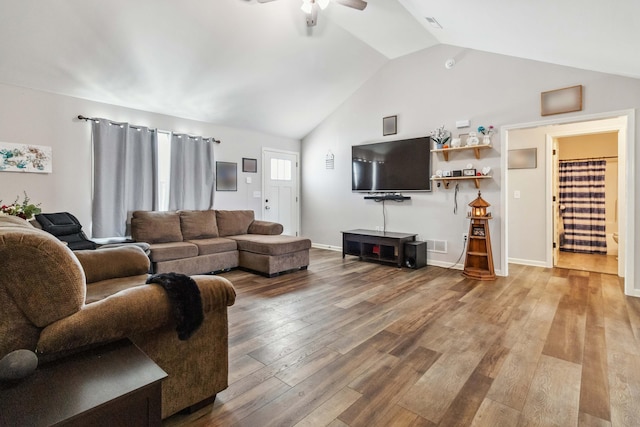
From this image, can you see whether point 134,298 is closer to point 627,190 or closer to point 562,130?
point 627,190

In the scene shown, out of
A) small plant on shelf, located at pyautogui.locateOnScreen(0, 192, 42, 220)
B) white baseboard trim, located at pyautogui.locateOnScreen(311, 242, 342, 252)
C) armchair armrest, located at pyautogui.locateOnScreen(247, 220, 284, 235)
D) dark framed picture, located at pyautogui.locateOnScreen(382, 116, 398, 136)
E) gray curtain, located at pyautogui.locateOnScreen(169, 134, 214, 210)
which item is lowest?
white baseboard trim, located at pyautogui.locateOnScreen(311, 242, 342, 252)

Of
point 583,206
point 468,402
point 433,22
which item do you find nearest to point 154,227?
point 468,402

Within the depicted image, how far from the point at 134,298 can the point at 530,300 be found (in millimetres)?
3707

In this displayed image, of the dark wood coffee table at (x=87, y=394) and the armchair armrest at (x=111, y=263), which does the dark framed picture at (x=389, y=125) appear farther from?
the dark wood coffee table at (x=87, y=394)

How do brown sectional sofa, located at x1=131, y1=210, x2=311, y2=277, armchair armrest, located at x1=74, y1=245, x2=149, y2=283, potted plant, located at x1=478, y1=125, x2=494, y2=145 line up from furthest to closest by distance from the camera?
potted plant, located at x1=478, y1=125, x2=494, y2=145 → brown sectional sofa, located at x1=131, y1=210, x2=311, y2=277 → armchair armrest, located at x1=74, y1=245, x2=149, y2=283

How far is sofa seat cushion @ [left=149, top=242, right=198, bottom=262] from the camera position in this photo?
3.87 metres

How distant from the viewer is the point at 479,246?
448cm

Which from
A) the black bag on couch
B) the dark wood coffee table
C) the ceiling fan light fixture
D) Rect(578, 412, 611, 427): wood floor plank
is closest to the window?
the black bag on couch

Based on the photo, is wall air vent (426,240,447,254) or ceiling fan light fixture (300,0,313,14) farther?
wall air vent (426,240,447,254)

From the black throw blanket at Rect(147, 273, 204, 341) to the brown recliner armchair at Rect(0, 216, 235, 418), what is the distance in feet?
0.11

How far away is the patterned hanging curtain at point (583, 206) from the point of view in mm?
5852

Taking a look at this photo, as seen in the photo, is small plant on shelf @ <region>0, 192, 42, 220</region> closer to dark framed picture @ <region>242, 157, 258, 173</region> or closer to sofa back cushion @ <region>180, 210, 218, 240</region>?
sofa back cushion @ <region>180, 210, 218, 240</region>

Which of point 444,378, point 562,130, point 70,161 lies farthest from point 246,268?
point 562,130

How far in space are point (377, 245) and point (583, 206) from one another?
4.18m
